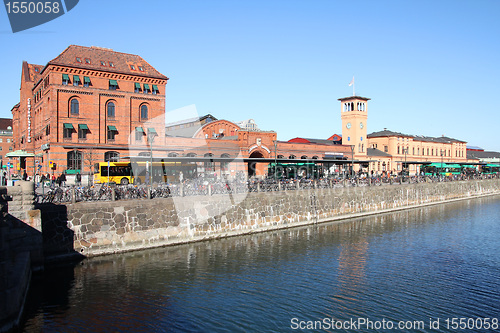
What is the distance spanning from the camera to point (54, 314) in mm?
14500

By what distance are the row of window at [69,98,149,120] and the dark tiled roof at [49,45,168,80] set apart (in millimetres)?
4234

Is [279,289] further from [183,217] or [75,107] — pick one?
[75,107]

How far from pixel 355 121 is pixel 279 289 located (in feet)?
211

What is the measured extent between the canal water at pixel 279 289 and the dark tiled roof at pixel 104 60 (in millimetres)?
34238

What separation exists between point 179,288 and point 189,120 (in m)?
61.1

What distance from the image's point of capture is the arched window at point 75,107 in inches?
1916

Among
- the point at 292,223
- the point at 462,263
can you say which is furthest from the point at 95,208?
the point at 462,263

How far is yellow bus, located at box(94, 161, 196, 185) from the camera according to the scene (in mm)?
41844

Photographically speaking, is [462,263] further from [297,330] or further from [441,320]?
[297,330]

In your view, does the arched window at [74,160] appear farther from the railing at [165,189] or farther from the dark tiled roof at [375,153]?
the dark tiled roof at [375,153]

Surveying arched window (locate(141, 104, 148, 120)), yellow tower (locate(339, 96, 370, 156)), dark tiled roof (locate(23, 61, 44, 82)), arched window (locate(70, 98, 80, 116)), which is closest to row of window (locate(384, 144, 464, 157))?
yellow tower (locate(339, 96, 370, 156))

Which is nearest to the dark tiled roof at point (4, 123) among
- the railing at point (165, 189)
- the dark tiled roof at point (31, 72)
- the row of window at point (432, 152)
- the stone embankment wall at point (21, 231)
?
the dark tiled roof at point (31, 72)

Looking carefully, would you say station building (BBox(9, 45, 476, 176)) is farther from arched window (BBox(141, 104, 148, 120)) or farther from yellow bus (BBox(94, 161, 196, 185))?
yellow bus (BBox(94, 161, 196, 185))

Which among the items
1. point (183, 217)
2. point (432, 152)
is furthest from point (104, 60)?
point (432, 152)
